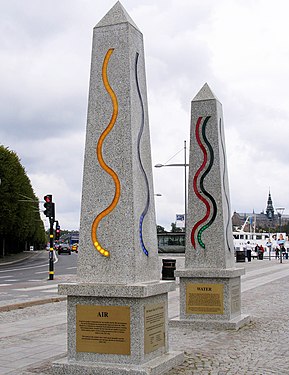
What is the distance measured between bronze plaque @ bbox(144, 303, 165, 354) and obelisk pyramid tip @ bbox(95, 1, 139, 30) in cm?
369

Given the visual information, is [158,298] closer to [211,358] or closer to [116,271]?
[116,271]

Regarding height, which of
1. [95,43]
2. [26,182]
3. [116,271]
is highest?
[26,182]

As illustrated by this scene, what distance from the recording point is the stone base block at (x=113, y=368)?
280 inches

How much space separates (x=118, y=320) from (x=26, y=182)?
60.3 m

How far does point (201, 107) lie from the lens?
12.4m

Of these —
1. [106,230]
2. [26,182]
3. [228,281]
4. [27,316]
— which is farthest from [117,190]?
[26,182]

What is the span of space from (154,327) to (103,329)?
2.21 feet

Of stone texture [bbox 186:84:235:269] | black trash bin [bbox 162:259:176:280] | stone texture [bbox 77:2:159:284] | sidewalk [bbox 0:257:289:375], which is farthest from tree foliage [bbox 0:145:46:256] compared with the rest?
stone texture [bbox 77:2:159:284]

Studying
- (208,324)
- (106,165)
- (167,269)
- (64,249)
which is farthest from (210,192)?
(64,249)

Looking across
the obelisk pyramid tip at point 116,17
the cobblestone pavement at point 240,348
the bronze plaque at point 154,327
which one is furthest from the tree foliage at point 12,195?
the bronze plaque at point 154,327

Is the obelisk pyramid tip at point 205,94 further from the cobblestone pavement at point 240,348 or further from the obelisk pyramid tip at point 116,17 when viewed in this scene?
the cobblestone pavement at point 240,348

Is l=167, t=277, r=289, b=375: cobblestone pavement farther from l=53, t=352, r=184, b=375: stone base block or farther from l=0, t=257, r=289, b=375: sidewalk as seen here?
l=53, t=352, r=184, b=375: stone base block

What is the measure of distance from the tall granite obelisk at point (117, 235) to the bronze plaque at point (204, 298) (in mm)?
3616

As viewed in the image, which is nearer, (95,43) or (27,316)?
(95,43)
